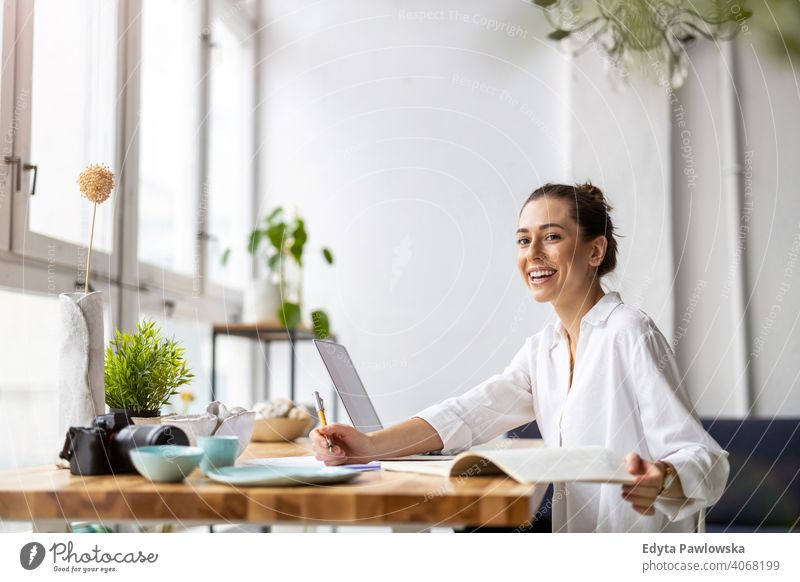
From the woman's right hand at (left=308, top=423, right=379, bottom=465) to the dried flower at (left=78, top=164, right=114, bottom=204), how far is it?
1.46 feet

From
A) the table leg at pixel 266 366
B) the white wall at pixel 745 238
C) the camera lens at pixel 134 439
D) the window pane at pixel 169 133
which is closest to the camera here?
the camera lens at pixel 134 439

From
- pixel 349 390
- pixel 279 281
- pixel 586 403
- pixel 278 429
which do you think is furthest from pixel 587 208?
pixel 279 281

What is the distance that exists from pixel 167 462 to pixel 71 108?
1.10m

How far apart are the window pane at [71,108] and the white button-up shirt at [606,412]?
→ 881 mm

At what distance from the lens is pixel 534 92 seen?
2508mm

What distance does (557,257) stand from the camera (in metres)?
1.26

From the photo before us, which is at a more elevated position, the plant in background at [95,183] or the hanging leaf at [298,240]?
the hanging leaf at [298,240]

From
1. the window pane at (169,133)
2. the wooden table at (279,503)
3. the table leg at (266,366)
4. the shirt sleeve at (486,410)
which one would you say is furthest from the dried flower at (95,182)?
the table leg at (266,366)

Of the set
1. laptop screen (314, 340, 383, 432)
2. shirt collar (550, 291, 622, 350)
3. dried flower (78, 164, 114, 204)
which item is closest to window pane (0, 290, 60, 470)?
dried flower (78, 164, 114, 204)

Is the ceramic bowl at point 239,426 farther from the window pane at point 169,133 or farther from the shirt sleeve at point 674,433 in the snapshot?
the window pane at point 169,133

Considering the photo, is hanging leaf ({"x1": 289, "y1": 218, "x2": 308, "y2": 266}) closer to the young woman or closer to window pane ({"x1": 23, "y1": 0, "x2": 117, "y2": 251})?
window pane ({"x1": 23, "y1": 0, "x2": 117, "y2": 251})

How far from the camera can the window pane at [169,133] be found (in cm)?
203

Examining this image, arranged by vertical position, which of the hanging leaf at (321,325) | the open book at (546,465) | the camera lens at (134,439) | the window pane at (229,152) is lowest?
the open book at (546,465)
